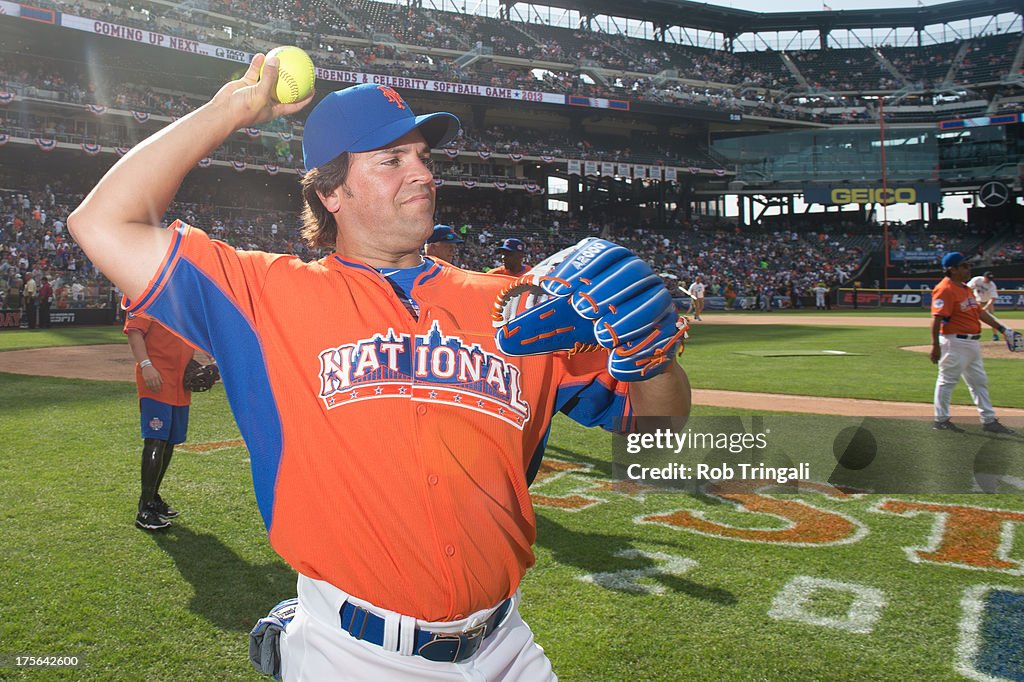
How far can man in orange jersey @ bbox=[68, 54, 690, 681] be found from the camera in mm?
1956

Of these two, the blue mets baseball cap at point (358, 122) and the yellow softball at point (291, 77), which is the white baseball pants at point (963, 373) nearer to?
the blue mets baseball cap at point (358, 122)

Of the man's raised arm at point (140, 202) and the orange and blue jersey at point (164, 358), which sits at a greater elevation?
the man's raised arm at point (140, 202)

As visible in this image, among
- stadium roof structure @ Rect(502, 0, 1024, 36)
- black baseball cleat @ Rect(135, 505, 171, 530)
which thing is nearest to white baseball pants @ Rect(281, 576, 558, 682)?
black baseball cleat @ Rect(135, 505, 171, 530)

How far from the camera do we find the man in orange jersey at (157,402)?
5754 mm

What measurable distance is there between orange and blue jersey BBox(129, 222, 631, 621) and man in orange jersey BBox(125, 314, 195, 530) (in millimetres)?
4174

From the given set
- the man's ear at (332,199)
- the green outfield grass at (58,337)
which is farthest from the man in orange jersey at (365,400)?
the green outfield grass at (58,337)

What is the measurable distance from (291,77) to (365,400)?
103 cm

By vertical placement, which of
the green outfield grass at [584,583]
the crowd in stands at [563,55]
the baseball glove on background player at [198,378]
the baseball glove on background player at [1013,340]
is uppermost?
the crowd in stands at [563,55]

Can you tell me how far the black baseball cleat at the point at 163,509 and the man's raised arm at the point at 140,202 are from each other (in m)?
4.34

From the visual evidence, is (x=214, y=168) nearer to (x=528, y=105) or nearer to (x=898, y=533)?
(x=528, y=105)

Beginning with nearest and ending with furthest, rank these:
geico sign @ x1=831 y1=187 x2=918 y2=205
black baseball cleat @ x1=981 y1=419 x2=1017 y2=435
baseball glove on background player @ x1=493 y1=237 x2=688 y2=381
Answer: baseball glove on background player @ x1=493 y1=237 x2=688 y2=381
black baseball cleat @ x1=981 y1=419 x2=1017 y2=435
geico sign @ x1=831 y1=187 x2=918 y2=205

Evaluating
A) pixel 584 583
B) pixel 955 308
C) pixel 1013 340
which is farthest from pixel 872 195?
pixel 584 583

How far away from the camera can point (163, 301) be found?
6.61 feet

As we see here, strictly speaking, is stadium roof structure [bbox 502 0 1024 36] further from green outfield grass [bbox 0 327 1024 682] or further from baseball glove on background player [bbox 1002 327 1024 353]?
green outfield grass [bbox 0 327 1024 682]
